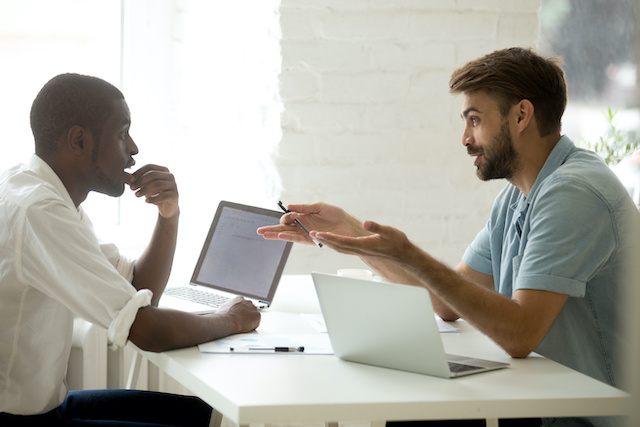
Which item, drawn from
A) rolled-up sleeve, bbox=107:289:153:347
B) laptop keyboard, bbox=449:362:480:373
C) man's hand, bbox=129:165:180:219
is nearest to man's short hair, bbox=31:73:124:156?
man's hand, bbox=129:165:180:219

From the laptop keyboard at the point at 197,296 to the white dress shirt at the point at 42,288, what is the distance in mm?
436

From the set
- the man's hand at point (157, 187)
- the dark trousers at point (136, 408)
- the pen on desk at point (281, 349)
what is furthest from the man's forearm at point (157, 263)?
the pen on desk at point (281, 349)

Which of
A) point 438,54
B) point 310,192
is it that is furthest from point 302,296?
point 438,54

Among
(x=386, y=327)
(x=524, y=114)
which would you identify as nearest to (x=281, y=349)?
(x=386, y=327)

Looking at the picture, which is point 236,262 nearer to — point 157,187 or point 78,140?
point 157,187

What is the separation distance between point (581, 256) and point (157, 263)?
93 cm

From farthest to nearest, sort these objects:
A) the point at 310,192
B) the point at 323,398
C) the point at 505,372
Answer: the point at 310,192 → the point at 505,372 → the point at 323,398

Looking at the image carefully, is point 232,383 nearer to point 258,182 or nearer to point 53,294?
point 53,294

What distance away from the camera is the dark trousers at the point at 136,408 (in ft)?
4.49

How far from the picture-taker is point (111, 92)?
1.33m

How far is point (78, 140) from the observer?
1.27 m

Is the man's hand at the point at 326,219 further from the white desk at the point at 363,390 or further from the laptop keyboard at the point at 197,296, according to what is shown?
the white desk at the point at 363,390

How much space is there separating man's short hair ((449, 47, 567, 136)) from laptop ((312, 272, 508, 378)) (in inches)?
23.3

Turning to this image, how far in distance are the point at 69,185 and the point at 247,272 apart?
0.53 m
